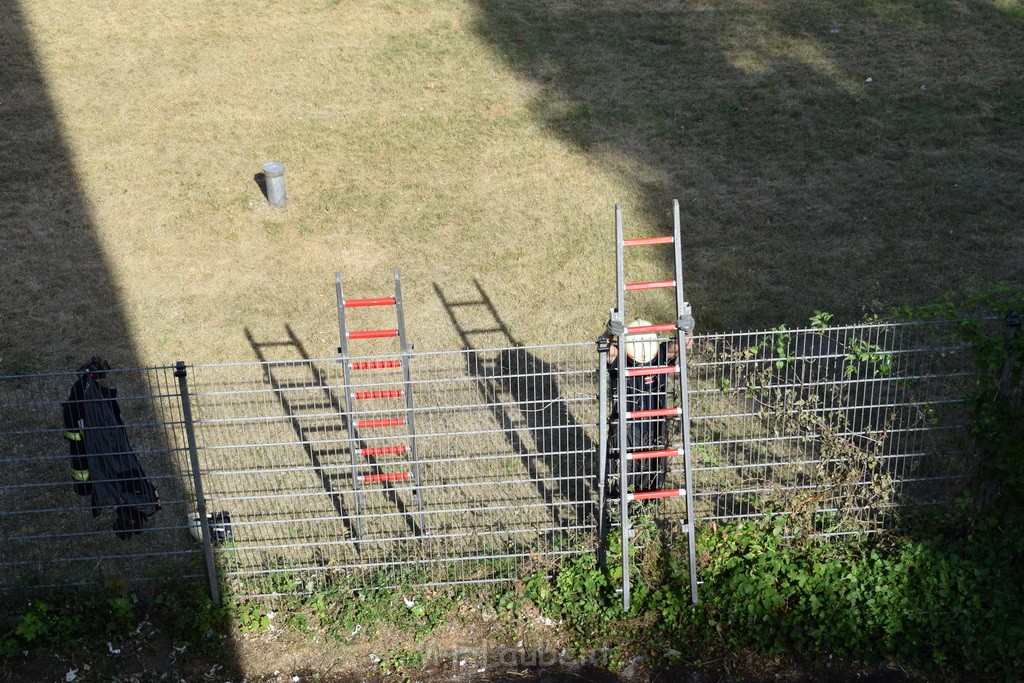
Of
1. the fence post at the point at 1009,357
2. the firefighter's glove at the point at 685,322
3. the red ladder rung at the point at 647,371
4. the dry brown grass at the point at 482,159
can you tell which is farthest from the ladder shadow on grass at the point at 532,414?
the fence post at the point at 1009,357

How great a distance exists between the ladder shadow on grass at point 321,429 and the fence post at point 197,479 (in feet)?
2.41

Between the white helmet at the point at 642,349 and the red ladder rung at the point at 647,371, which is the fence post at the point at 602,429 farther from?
the white helmet at the point at 642,349

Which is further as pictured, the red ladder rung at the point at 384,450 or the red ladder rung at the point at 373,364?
the red ladder rung at the point at 373,364

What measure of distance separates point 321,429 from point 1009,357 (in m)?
5.77

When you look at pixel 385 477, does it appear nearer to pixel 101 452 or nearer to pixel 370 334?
pixel 370 334

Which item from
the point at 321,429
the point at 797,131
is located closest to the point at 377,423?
the point at 321,429

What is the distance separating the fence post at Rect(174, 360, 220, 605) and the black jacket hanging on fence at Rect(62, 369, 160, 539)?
0.59 metres

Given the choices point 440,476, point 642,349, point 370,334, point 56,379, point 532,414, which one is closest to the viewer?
point 642,349

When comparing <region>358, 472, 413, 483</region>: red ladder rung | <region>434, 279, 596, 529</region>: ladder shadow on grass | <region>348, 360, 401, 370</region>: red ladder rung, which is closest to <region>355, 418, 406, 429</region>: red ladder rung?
<region>358, 472, 413, 483</region>: red ladder rung

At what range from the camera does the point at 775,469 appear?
27.8 ft

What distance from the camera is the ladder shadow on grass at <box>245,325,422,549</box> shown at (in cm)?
852

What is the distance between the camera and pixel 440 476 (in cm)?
873

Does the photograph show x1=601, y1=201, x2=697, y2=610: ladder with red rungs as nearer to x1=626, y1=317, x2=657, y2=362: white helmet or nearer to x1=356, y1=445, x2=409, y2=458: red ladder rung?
x1=626, y1=317, x2=657, y2=362: white helmet

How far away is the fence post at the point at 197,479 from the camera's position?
7.09 metres
